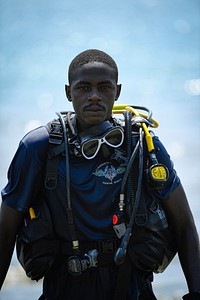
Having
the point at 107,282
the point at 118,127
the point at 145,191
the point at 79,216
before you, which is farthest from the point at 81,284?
the point at 118,127

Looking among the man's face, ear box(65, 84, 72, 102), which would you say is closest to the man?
the man's face

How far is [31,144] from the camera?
13.6 feet

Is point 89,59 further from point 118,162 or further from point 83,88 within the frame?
point 118,162

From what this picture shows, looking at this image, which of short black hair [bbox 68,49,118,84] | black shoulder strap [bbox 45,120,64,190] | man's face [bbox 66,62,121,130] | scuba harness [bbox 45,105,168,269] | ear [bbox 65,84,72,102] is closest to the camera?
scuba harness [bbox 45,105,168,269]

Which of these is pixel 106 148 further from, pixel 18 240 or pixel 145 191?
pixel 18 240

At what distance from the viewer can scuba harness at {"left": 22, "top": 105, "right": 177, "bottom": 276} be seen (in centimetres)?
395

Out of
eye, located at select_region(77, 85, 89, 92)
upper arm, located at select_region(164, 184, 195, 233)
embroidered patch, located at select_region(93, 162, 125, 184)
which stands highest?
eye, located at select_region(77, 85, 89, 92)

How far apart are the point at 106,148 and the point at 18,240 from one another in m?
0.89

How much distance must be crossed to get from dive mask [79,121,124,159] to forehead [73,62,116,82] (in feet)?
1.05

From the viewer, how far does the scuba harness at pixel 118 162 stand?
3.95 meters

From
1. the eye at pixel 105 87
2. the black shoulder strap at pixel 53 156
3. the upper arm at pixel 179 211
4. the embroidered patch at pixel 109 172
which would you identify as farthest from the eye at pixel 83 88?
the upper arm at pixel 179 211

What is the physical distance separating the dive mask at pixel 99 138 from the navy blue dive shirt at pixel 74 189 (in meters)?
0.09

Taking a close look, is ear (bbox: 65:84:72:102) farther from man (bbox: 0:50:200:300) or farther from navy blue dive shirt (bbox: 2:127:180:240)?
navy blue dive shirt (bbox: 2:127:180:240)

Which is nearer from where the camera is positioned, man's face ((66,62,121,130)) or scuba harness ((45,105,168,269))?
scuba harness ((45,105,168,269))
